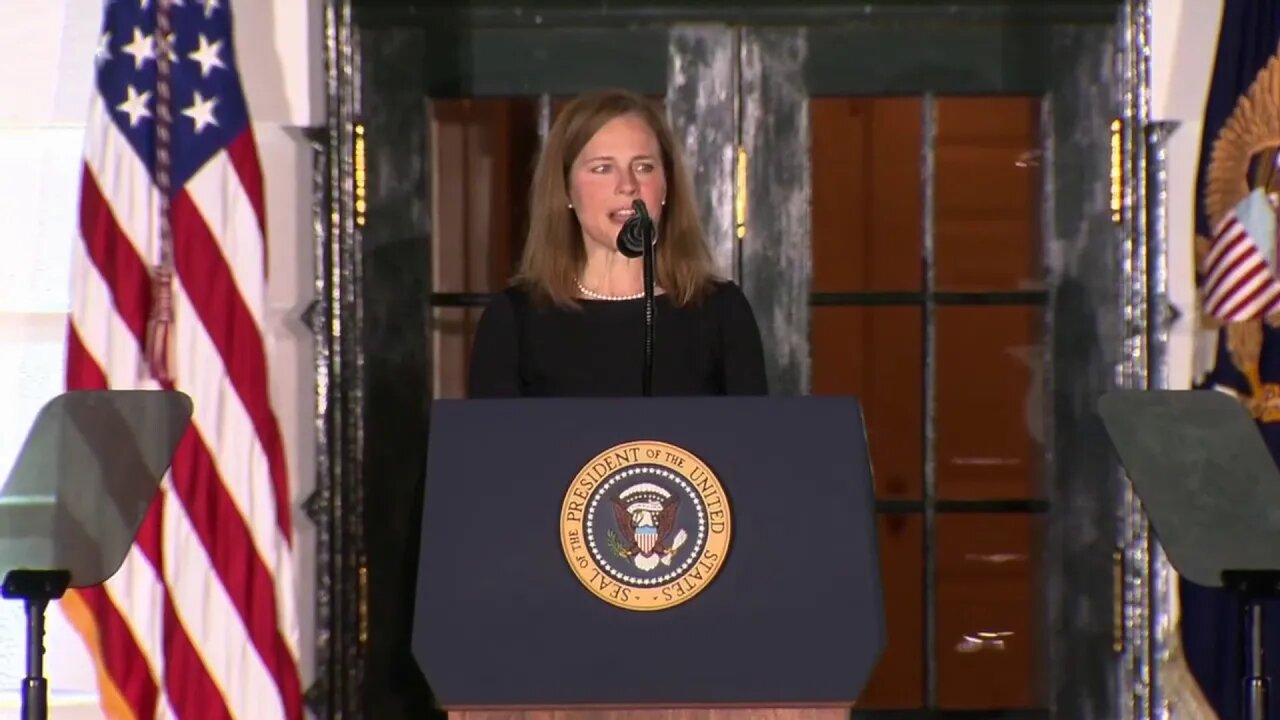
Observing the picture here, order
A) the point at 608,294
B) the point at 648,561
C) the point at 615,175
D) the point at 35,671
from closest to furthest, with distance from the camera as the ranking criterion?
1. the point at 648,561
2. the point at 35,671
3. the point at 615,175
4. the point at 608,294

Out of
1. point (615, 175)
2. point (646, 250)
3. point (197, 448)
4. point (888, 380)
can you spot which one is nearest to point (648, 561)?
point (646, 250)

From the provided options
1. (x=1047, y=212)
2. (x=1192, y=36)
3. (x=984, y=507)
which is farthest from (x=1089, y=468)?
(x=1192, y=36)

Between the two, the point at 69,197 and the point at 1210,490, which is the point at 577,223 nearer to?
the point at 1210,490

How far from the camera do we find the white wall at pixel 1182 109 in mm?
3445

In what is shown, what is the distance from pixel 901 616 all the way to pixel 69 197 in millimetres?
1930

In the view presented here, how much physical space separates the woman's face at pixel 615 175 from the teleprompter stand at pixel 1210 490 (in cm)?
76

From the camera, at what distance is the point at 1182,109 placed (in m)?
3.46

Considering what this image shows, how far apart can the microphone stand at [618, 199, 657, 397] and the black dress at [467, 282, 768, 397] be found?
0.39 metres

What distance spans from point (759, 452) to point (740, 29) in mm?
1926

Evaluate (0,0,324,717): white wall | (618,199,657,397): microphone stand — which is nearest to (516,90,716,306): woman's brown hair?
(618,199,657,397): microphone stand

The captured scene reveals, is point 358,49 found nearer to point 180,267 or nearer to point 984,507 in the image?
point 180,267

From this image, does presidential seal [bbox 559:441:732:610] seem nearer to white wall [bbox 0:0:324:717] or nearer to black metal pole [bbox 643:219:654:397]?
black metal pole [bbox 643:219:654:397]

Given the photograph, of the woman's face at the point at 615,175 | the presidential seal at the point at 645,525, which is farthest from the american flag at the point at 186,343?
the presidential seal at the point at 645,525

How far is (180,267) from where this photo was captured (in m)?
3.18
